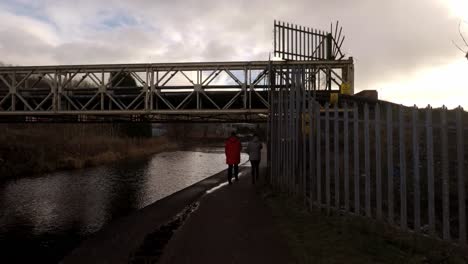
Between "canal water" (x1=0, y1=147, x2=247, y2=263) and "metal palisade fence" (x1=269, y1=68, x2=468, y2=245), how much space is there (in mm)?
4986

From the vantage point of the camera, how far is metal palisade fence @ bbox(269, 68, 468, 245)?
5.40 meters

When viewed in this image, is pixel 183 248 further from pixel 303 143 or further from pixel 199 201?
pixel 199 201

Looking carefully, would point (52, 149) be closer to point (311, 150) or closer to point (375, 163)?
point (375, 163)

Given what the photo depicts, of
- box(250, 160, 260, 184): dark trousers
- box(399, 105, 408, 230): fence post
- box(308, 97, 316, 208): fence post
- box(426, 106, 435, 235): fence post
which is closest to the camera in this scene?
box(426, 106, 435, 235): fence post

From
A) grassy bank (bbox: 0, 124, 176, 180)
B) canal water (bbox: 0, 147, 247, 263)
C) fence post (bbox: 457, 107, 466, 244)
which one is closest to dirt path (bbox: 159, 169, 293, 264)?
fence post (bbox: 457, 107, 466, 244)

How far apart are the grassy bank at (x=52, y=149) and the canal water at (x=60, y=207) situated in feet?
9.51

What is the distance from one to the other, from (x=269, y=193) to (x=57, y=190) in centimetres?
1057

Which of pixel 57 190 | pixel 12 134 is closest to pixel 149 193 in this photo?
pixel 57 190

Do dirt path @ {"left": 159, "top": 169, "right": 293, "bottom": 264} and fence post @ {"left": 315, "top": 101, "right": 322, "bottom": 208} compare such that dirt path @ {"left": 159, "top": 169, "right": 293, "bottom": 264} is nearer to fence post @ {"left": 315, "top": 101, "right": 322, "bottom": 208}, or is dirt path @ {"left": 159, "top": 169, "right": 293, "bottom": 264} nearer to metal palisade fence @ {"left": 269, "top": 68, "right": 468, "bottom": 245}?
fence post @ {"left": 315, "top": 101, "right": 322, "bottom": 208}

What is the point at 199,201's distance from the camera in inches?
442

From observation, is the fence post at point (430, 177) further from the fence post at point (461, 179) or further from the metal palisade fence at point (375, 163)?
the fence post at point (461, 179)

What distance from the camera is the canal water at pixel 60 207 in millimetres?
8109

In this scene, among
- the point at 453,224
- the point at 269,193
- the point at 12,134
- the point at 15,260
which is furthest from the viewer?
the point at 12,134

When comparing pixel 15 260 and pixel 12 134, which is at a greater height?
pixel 12 134
